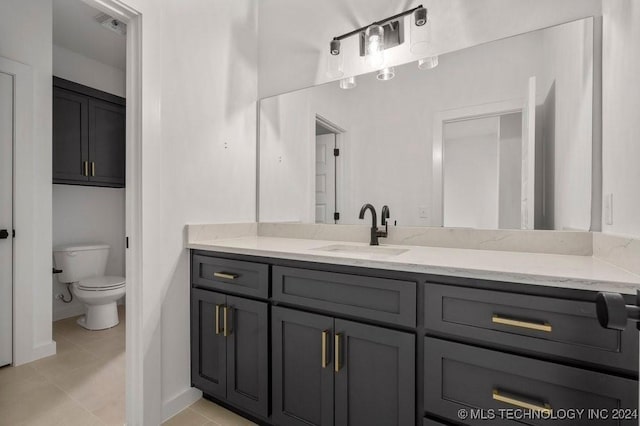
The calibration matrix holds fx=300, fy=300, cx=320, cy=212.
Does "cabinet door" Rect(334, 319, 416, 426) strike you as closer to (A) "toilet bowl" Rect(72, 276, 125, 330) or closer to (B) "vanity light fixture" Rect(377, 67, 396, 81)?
(B) "vanity light fixture" Rect(377, 67, 396, 81)

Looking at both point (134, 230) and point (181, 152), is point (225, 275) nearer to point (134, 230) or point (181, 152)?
point (134, 230)

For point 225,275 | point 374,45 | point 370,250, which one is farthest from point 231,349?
point 374,45

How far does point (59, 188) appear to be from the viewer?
9.86 feet

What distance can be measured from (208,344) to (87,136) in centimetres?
253

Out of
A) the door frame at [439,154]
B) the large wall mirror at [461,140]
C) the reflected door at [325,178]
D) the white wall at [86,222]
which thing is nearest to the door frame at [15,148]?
the white wall at [86,222]

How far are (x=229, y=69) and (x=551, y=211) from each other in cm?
204

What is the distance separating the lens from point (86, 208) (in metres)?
3.21

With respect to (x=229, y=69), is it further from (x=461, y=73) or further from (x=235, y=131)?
(x=461, y=73)

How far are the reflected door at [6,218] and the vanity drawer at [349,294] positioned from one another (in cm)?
208

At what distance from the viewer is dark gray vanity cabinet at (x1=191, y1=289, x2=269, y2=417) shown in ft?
→ 4.71

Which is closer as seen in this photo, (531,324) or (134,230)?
(531,324)

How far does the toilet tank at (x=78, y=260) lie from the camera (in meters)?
2.83

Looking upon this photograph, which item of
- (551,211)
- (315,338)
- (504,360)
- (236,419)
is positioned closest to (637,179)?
(551,211)

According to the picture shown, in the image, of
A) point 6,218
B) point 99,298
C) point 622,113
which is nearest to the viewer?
point 622,113
